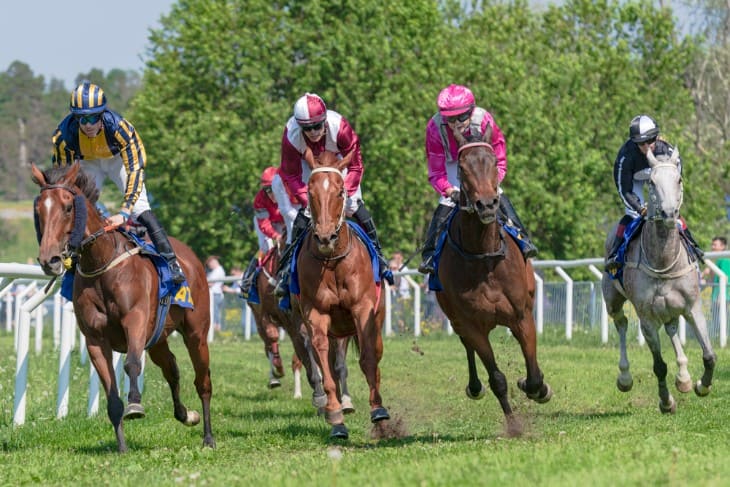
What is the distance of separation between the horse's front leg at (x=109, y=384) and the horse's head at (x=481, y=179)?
9.63 ft

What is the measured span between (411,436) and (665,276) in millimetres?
2724

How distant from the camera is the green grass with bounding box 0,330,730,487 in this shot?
6.71 meters

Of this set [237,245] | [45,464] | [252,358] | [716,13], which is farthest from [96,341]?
[716,13]

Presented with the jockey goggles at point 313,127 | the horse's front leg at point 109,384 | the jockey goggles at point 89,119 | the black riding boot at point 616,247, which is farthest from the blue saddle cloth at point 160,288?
the black riding boot at point 616,247

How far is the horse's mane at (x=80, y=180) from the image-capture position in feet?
30.9

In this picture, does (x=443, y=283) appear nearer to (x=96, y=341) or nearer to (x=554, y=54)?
(x=96, y=341)

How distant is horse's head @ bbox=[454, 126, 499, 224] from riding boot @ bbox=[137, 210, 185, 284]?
258 centimetres

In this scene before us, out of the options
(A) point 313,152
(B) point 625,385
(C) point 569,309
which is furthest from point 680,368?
(C) point 569,309

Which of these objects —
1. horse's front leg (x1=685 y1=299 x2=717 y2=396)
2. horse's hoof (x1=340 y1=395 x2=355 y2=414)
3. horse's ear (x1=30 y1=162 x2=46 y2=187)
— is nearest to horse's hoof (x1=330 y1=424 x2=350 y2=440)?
horse's hoof (x1=340 y1=395 x2=355 y2=414)

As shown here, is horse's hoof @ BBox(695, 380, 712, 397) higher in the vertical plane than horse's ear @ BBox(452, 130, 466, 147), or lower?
lower

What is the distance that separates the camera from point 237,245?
124 feet

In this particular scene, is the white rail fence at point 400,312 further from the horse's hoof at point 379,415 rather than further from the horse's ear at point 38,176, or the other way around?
the horse's hoof at point 379,415

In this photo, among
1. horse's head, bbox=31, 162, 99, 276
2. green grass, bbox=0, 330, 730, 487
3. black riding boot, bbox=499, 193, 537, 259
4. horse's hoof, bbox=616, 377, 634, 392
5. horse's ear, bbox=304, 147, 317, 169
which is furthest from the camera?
horse's hoof, bbox=616, 377, 634, 392

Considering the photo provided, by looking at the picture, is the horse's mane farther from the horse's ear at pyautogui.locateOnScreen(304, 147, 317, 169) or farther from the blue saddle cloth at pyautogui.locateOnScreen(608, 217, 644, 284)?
the blue saddle cloth at pyautogui.locateOnScreen(608, 217, 644, 284)
